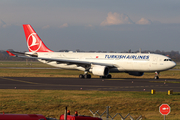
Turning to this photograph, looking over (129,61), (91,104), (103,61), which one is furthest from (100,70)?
(91,104)

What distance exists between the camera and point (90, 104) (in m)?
25.2

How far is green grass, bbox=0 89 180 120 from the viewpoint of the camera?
74.1 feet

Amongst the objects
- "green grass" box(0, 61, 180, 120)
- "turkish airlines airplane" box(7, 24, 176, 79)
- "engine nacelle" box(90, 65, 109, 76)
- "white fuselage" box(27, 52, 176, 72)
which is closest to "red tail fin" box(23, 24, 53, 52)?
"turkish airlines airplane" box(7, 24, 176, 79)

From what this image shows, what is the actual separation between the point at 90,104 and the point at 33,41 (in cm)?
4370

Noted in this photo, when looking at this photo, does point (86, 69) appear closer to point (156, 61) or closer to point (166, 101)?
point (156, 61)

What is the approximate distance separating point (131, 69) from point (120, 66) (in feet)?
7.32

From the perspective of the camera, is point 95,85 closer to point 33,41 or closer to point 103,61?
point 103,61

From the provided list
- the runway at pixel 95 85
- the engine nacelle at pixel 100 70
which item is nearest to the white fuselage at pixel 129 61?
the engine nacelle at pixel 100 70

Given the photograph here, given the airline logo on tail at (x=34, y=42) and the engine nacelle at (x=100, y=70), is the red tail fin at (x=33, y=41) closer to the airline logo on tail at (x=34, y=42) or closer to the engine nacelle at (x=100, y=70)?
the airline logo on tail at (x=34, y=42)

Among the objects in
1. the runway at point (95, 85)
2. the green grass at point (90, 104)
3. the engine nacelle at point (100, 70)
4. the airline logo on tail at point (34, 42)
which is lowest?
the green grass at point (90, 104)

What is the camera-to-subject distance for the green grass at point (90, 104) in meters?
22.6

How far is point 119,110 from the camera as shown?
23.5 m

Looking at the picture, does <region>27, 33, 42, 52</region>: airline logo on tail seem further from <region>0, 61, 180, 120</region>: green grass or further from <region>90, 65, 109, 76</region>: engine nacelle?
<region>0, 61, 180, 120</region>: green grass

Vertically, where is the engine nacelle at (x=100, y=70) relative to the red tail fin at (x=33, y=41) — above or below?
below
